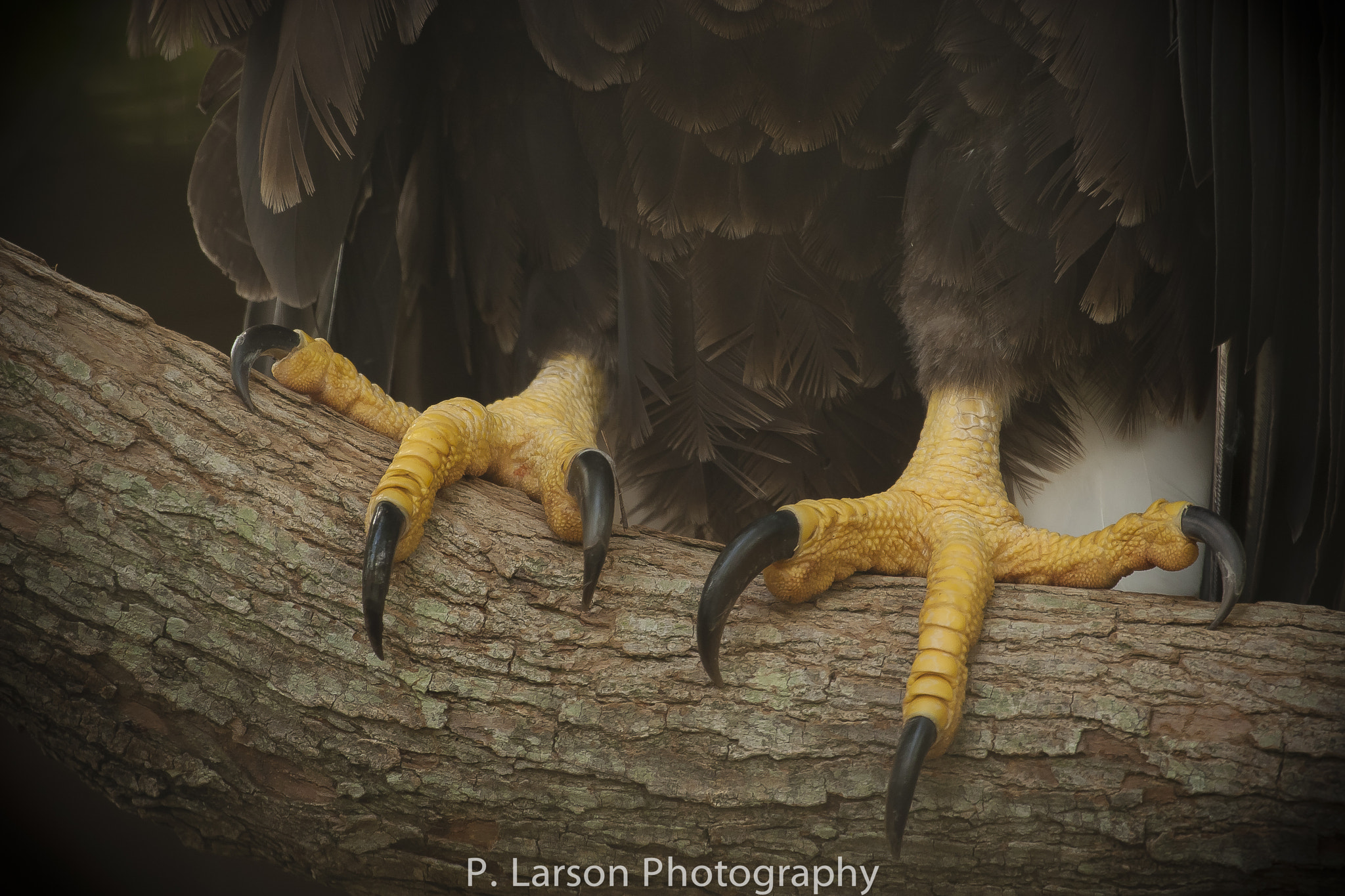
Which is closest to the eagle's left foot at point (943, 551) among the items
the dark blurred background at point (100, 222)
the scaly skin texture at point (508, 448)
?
the scaly skin texture at point (508, 448)

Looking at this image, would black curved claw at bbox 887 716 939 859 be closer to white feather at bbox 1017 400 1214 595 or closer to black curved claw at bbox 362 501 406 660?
black curved claw at bbox 362 501 406 660

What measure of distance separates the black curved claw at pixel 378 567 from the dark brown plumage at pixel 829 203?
56 cm

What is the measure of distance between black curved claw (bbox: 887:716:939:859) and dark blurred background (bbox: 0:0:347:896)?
2.29 feet

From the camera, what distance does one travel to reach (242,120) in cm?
129

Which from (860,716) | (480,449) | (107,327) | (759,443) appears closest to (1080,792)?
(860,716)

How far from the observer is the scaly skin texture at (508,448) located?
965 mm

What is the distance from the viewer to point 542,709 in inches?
35.4

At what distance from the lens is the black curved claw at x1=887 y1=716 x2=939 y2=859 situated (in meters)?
0.82

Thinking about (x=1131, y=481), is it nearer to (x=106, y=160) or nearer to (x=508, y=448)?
(x=508, y=448)

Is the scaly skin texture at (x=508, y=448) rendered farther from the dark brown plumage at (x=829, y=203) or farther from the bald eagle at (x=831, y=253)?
the dark brown plumage at (x=829, y=203)

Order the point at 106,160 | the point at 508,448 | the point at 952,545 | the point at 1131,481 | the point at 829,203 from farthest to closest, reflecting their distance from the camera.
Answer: the point at 106,160
the point at 1131,481
the point at 829,203
the point at 508,448
the point at 952,545

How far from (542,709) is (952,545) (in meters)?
0.50

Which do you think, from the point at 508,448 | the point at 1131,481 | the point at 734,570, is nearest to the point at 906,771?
the point at 734,570

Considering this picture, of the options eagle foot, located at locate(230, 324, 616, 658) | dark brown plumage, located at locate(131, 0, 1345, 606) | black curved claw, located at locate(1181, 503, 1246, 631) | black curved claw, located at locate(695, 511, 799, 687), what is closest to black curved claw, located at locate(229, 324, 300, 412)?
eagle foot, located at locate(230, 324, 616, 658)
